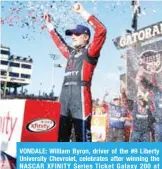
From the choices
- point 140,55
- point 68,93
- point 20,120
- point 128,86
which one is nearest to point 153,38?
point 140,55

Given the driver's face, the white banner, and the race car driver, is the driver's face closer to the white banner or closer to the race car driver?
the race car driver

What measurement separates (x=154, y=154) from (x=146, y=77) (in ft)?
3.21

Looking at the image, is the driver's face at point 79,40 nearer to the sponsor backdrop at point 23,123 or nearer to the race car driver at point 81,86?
the race car driver at point 81,86

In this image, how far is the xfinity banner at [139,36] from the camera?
396 cm

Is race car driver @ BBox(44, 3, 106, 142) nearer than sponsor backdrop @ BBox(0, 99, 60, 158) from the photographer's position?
No

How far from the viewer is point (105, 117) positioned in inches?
179

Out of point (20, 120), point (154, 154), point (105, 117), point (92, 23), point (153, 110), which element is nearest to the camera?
point (20, 120)

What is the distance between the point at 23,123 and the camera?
9.77ft

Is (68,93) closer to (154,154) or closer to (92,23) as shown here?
(92,23)

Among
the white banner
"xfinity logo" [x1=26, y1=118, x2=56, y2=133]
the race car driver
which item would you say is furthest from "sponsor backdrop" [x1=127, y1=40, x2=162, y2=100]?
the white banner

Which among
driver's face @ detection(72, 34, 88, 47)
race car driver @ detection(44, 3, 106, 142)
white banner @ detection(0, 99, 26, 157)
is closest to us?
white banner @ detection(0, 99, 26, 157)

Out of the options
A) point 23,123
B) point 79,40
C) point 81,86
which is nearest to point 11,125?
point 23,123

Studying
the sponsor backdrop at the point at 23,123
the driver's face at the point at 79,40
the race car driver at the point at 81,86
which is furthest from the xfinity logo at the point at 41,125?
the driver's face at the point at 79,40

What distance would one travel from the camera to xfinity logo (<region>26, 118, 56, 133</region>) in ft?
9.97
